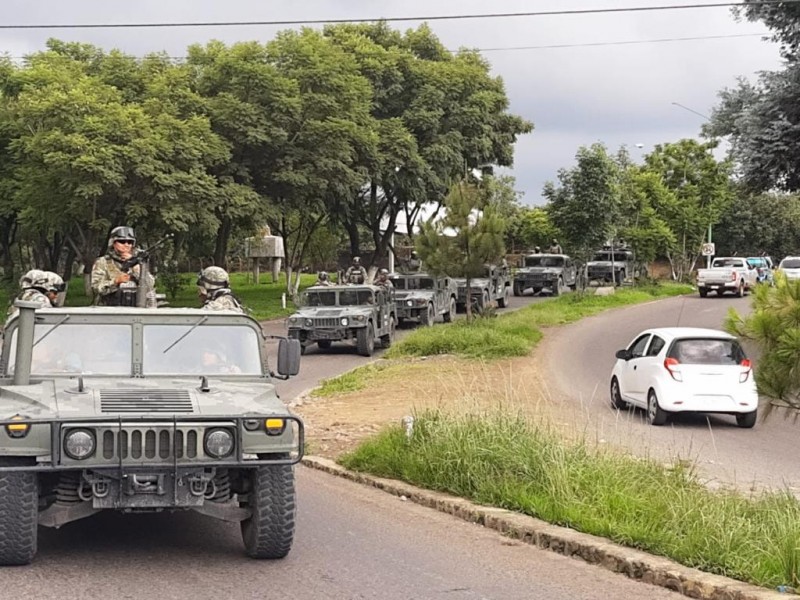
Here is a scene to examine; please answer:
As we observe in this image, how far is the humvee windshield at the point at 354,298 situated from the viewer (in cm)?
2648

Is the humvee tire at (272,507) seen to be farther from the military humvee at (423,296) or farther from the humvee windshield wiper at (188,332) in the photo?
the military humvee at (423,296)

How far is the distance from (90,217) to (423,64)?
1568 cm

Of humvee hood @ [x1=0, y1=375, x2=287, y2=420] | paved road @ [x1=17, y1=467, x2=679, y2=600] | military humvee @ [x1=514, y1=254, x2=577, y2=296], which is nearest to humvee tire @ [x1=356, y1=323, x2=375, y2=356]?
paved road @ [x1=17, y1=467, x2=679, y2=600]

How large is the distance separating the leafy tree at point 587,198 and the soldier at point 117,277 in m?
29.5

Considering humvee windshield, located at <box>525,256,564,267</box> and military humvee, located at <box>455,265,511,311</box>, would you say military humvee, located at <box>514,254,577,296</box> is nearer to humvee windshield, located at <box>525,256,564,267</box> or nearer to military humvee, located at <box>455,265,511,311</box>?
humvee windshield, located at <box>525,256,564,267</box>

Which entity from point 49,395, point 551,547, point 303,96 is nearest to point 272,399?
point 49,395

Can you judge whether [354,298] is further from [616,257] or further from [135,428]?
[616,257]

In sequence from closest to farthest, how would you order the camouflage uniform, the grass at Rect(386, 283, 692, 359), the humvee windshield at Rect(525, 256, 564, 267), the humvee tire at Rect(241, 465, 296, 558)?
the humvee tire at Rect(241, 465, 296, 558)
the grass at Rect(386, 283, 692, 359)
the camouflage uniform
the humvee windshield at Rect(525, 256, 564, 267)

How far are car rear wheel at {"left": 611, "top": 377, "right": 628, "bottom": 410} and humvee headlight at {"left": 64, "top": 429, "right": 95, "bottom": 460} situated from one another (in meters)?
12.3

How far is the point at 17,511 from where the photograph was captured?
280 inches

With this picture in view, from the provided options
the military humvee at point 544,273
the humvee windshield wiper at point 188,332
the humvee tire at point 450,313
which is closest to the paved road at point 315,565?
the humvee windshield wiper at point 188,332

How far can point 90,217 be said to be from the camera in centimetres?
3334

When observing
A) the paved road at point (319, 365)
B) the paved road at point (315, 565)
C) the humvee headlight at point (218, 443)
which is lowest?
the paved road at point (319, 365)

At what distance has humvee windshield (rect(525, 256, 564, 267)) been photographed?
4738cm
